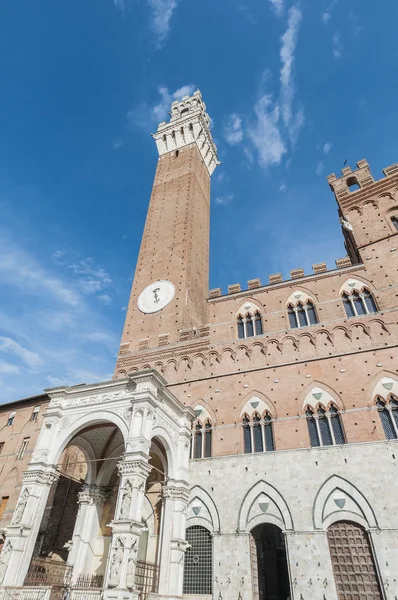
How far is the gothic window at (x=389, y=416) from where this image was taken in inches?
517

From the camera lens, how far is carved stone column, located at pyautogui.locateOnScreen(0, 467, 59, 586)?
1103 centimetres

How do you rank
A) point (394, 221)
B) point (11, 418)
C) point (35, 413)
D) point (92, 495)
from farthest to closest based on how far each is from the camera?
1. point (11, 418)
2. point (35, 413)
3. point (394, 221)
4. point (92, 495)

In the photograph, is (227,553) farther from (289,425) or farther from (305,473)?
(289,425)

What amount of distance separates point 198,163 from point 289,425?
2211cm

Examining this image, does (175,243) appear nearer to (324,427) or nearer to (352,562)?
(324,427)

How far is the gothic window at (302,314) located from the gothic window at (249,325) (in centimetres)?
149

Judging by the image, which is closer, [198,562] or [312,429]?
[198,562]

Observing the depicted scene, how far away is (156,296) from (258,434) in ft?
32.7

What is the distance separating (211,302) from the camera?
2033 centimetres

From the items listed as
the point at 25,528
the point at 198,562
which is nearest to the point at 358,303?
the point at 198,562

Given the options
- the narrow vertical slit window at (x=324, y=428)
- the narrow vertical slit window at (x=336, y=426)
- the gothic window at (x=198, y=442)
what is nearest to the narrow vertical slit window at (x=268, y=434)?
the narrow vertical slit window at (x=324, y=428)

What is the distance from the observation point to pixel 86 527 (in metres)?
14.6

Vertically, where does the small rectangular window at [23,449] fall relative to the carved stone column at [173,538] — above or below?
above

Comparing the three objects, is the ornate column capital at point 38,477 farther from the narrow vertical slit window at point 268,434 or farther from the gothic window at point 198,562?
the narrow vertical slit window at point 268,434
